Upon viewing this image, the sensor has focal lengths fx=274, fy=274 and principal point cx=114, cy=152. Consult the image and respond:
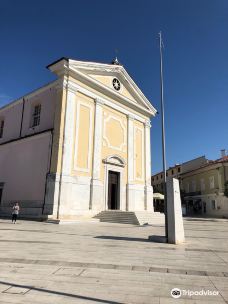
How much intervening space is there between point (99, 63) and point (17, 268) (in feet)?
72.5

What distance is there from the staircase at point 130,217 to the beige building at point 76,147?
3.44ft

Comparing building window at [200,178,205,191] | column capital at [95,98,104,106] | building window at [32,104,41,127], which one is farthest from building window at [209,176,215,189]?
building window at [32,104,41,127]

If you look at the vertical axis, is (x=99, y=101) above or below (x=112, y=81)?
below

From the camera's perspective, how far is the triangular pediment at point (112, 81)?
23.1 meters

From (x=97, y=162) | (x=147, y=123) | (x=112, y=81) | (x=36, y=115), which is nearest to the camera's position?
(x=97, y=162)

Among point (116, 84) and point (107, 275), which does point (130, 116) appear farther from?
point (107, 275)

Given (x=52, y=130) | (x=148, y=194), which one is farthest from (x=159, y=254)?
(x=148, y=194)

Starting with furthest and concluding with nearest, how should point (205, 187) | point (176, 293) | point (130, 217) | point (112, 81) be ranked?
point (205, 187) → point (112, 81) → point (130, 217) → point (176, 293)

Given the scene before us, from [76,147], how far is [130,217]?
22.3ft

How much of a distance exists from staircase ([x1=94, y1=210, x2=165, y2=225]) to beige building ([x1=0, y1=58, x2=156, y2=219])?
1.05 m

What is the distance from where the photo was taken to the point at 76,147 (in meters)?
21.6

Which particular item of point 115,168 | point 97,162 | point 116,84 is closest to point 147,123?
point 116,84

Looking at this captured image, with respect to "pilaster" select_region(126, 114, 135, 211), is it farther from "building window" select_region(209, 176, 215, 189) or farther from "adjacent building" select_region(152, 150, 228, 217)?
"building window" select_region(209, 176, 215, 189)

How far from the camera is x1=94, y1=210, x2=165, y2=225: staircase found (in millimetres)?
19841
